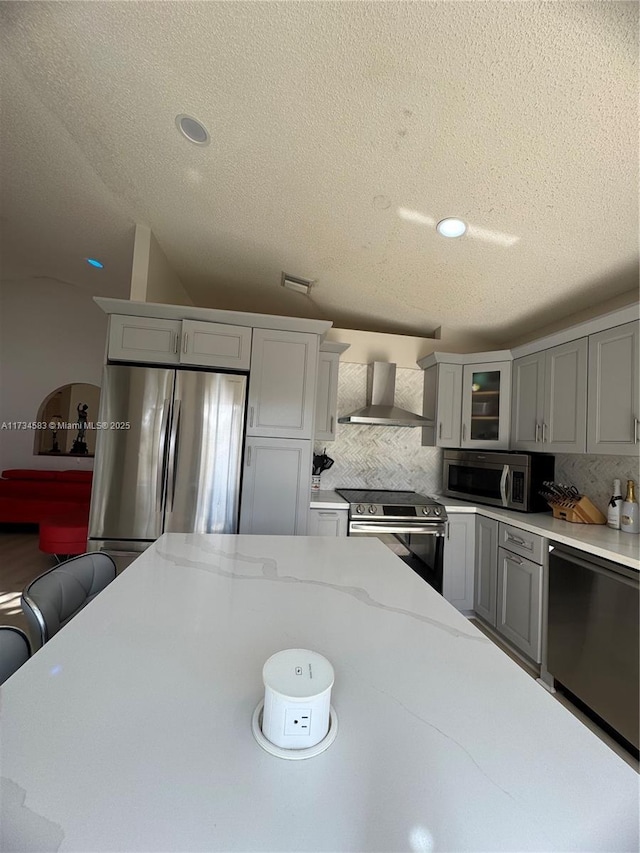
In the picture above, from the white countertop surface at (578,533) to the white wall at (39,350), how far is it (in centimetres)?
569

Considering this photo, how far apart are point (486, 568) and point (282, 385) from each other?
79.2 inches


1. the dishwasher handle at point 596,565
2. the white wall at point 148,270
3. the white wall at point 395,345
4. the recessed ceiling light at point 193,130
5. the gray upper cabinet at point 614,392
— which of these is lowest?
the dishwasher handle at point 596,565

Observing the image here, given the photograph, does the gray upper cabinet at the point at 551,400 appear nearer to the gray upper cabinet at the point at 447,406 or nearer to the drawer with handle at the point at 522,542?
the gray upper cabinet at the point at 447,406

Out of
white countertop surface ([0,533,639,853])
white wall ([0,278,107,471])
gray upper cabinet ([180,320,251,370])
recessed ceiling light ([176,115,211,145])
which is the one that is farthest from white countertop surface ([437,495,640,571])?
white wall ([0,278,107,471])

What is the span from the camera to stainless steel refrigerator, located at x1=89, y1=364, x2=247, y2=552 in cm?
231

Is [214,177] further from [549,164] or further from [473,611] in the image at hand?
[473,611]

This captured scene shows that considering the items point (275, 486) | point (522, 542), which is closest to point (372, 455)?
point (275, 486)

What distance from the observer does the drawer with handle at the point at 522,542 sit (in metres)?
2.16

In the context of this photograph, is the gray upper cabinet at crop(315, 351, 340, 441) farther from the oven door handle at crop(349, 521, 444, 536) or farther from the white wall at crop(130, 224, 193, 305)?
the white wall at crop(130, 224, 193, 305)

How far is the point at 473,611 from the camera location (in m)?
2.84

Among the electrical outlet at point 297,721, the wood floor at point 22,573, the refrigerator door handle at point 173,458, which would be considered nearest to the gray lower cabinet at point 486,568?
the wood floor at point 22,573

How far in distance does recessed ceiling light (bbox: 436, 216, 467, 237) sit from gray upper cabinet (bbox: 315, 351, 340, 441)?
129 centimetres

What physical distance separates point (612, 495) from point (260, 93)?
114 inches

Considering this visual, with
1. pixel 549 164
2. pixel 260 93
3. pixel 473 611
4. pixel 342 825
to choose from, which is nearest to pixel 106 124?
pixel 260 93
